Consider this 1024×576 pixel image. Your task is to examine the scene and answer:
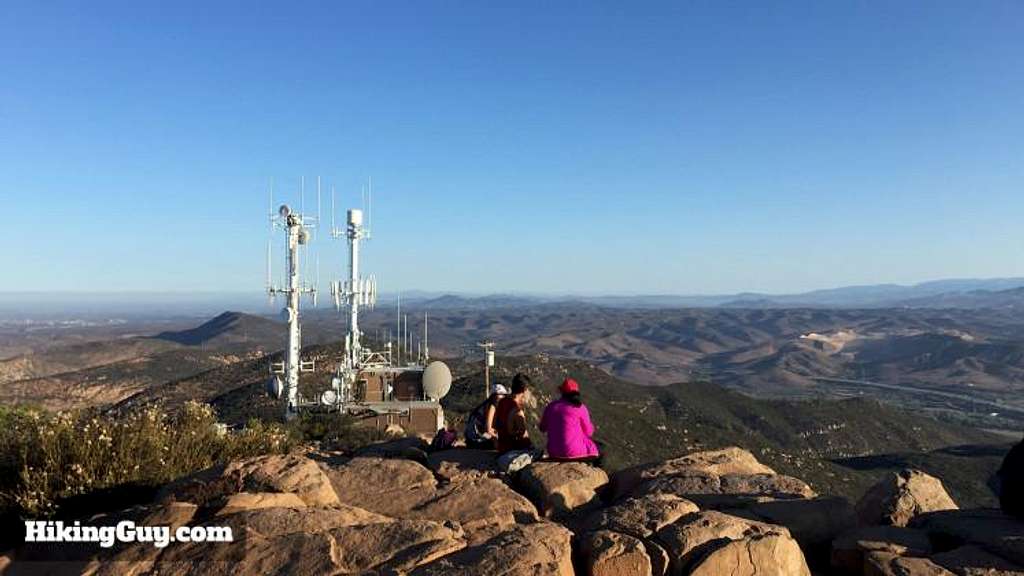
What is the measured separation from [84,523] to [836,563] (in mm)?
8783

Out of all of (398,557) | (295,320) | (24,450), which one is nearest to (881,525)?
(398,557)

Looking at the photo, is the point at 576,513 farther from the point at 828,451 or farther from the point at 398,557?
the point at 828,451

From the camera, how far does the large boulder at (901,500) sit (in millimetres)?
8836

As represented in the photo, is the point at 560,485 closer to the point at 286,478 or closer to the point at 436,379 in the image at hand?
the point at 286,478

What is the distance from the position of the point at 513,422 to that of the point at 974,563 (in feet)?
20.7

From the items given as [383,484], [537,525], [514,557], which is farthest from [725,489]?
[383,484]

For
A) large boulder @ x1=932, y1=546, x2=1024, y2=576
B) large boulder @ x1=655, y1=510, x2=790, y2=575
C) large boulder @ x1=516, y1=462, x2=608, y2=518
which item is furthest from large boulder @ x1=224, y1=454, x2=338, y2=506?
large boulder @ x1=932, y1=546, x2=1024, y2=576

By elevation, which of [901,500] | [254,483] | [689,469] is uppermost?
[254,483]

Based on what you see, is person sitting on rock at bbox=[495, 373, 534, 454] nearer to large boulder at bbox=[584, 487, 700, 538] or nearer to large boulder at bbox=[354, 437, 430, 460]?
large boulder at bbox=[354, 437, 430, 460]

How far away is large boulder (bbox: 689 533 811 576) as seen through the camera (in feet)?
21.6

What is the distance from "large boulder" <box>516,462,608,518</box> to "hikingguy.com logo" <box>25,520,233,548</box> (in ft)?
13.0

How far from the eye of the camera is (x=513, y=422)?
1100 cm

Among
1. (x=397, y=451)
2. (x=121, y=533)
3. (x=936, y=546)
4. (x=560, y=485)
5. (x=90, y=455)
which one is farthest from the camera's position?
(x=397, y=451)

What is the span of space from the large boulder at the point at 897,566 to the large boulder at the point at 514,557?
3.22 meters
